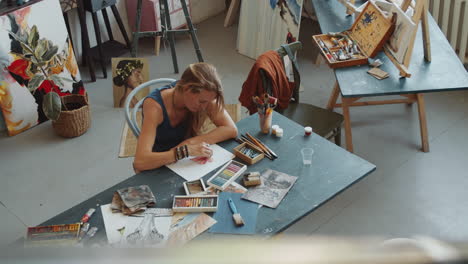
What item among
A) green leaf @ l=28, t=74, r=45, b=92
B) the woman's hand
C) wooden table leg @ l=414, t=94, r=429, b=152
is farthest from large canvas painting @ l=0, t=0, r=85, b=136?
wooden table leg @ l=414, t=94, r=429, b=152

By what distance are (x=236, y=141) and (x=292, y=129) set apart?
13.2 inches

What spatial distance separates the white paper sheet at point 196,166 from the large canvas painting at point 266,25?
2371mm

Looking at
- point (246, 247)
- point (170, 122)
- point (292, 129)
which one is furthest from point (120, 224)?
point (246, 247)

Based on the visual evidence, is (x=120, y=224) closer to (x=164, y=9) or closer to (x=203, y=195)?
(x=203, y=195)

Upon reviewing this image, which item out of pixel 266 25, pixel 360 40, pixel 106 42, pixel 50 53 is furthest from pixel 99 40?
pixel 360 40

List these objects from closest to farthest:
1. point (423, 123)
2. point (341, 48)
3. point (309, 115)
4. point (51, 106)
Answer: point (309, 115) < point (341, 48) < point (423, 123) < point (51, 106)

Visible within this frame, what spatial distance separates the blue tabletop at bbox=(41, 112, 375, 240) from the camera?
2.32 metres

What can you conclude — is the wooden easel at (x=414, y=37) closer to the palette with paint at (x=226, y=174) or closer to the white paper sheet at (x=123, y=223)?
the palette with paint at (x=226, y=174)

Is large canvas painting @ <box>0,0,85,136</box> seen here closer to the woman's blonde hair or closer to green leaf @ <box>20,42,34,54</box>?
green leaf @ <box>20,42,34,54</box>

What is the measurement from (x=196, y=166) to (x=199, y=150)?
0.08m

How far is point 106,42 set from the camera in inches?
215

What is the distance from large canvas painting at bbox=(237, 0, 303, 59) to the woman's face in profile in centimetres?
123

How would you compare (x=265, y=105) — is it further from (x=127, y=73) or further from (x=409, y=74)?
(x=127, y=73)

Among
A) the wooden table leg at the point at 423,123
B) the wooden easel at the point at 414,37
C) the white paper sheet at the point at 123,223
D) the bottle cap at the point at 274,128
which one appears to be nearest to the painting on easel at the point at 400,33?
the wooden easel at the point at 414,37
